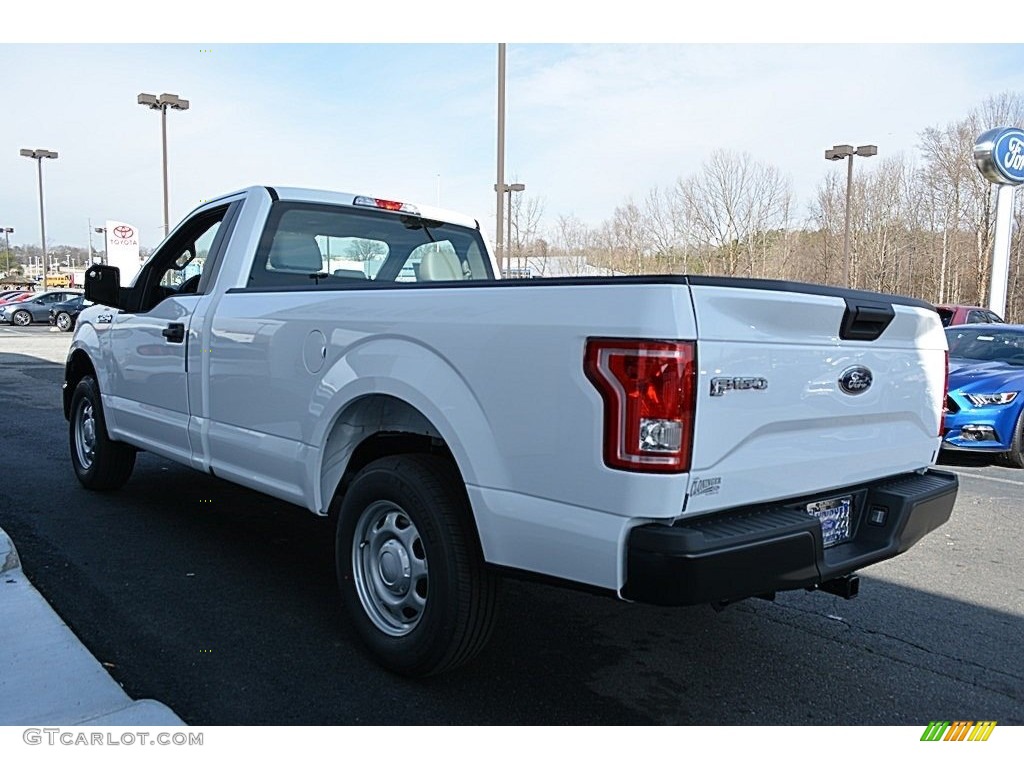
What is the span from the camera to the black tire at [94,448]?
231 inches

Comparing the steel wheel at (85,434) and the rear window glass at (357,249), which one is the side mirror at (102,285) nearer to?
the steel wheel at (85,434)

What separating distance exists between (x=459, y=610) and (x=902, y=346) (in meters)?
1.99

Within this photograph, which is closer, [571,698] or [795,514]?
[795,514]

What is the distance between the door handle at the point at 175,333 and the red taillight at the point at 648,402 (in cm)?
307

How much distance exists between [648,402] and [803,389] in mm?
703

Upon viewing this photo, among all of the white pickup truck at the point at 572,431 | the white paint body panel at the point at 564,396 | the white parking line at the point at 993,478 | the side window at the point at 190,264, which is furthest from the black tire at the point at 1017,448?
the side window at the point at 190,264

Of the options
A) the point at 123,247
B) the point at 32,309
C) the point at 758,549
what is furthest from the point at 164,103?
the point at 758,549

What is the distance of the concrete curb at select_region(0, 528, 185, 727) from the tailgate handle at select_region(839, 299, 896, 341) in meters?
2.69

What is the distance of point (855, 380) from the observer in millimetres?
2980

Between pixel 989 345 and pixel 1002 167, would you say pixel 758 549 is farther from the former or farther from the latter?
pixel 1002 167

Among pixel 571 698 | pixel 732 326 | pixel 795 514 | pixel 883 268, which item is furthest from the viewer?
pixel 883 268

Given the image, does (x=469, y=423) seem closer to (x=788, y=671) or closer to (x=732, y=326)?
(x=732, y=326)

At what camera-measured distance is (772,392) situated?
267 centimetres

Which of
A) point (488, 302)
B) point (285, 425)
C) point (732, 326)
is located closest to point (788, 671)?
point (732, 326)
